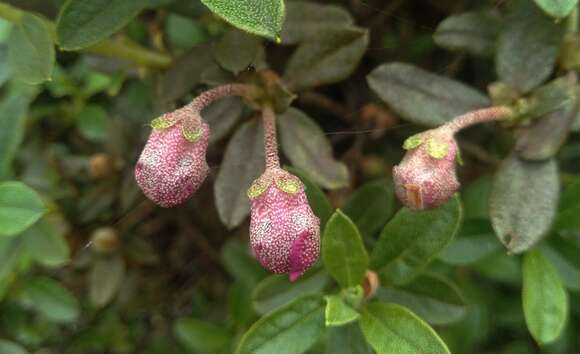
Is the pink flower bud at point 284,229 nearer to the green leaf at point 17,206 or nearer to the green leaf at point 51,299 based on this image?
the green leaf at point 17,206

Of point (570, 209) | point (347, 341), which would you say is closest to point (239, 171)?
point (347, 341)

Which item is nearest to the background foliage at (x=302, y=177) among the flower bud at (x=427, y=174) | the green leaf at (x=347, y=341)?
the green leaf at (x=347, y=341)

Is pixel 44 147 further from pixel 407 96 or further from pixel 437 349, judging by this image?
pixel 437 349

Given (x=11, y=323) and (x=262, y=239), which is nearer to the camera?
(x=262, y=239)

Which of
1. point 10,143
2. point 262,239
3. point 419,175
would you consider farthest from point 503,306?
point 10,143

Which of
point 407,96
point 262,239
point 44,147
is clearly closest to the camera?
point 262,239

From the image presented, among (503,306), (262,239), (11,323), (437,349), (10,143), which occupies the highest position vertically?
(262,239)

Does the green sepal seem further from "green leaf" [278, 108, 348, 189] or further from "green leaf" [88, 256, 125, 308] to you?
"green leaf" [88, 256, 125, 308]
